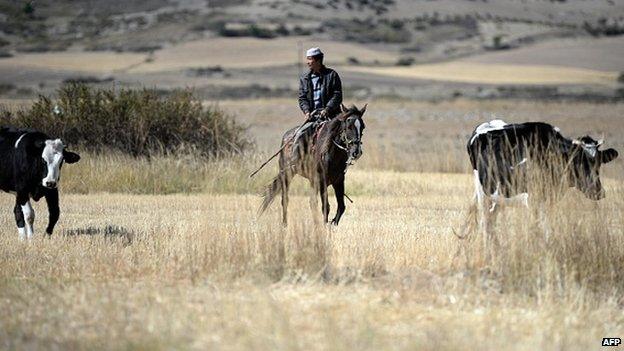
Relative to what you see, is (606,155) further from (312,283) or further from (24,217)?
(24,217)

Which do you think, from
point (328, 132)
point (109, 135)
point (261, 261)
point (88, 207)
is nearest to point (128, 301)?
point (261, 261)

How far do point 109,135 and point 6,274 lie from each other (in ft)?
43.2

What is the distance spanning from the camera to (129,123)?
24656 millimetres

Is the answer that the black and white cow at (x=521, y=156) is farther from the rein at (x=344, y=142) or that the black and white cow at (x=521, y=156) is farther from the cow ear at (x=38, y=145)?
the cow ear at (x=38, y=145)

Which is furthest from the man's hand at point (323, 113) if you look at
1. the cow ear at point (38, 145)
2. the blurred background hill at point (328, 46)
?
the blurred background hill at point (328, 46)

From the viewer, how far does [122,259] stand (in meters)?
12.3

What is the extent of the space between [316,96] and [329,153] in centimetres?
113

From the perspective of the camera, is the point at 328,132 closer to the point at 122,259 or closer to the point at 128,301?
the point at 122,259

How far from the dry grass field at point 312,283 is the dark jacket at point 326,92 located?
74.5 inches

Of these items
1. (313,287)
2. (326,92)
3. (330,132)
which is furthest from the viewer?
(326,92)

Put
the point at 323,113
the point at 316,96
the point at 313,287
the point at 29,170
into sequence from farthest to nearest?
the point at 316,96
the point at 323,113
the point at 29,170
the point at 313,287

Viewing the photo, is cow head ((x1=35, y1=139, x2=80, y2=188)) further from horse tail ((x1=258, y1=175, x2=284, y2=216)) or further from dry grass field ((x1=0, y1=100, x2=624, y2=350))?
horse tail ((x1=258, y1=175, x2=284, y2=216))

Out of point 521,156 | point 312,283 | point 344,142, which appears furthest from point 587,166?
point 312,283

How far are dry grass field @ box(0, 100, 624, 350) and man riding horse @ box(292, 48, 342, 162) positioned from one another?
1.58 meters
